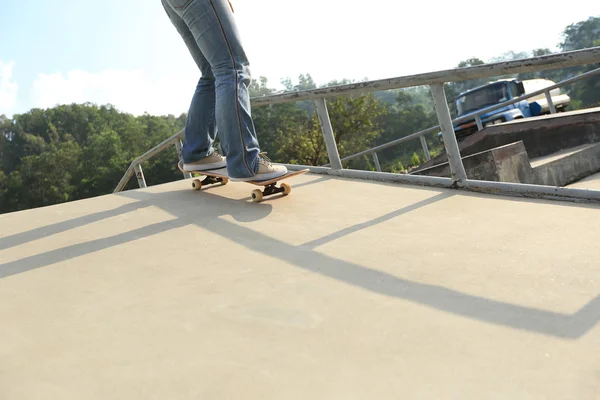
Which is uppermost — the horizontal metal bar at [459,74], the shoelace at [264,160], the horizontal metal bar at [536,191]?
the horizontal metal bar at [459,74]

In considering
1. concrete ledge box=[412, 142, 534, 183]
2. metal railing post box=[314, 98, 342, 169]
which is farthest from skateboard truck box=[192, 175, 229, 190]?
concrete ledge box=[412, 142, 534, 183]

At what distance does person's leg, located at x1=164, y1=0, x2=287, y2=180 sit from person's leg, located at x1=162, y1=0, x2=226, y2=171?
43 centimetres

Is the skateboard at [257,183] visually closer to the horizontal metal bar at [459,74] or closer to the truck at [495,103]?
the horizontal metal bar at [459,74]

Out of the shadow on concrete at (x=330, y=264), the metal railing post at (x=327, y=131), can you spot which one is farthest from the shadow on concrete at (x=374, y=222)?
the metal railing post at (x=327, y=131)

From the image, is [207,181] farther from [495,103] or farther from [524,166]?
[495,103]

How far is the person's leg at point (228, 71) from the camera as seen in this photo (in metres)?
3.19

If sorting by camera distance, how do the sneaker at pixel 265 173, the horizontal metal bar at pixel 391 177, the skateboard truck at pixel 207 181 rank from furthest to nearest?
the skateboard truck at pixel 207 181 < the horizontal metal bar at pixel 391 177 < the sneaker at pixel 265 173

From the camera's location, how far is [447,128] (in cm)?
349

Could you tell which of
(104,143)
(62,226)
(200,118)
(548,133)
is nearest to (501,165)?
(548,133)

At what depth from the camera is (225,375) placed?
139cm

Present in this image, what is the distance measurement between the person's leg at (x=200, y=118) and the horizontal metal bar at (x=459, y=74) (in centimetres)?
83

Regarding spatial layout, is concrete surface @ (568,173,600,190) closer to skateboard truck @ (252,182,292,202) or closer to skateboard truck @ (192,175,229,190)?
skateboard truck @ (252,182,292,202)

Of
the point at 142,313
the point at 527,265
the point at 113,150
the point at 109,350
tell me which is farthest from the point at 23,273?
the point at 113,150

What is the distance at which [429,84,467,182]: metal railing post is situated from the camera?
344 cm
